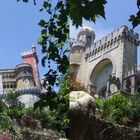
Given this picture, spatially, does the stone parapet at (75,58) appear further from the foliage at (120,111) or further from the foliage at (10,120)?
the foliage at (120,111)

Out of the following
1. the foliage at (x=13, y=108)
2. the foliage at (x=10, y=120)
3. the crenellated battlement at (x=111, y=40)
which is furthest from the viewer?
the crenellated battlement at (x=111, y=40)

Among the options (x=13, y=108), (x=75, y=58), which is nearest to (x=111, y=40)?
(x=75, y=58)

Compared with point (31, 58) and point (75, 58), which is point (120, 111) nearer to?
point (75, 58)

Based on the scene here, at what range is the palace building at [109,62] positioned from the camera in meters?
53.5

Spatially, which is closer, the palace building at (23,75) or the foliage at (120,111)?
the foliage at (120,111)

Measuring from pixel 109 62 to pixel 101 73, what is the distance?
1.96m

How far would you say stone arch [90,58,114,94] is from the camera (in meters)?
58.2

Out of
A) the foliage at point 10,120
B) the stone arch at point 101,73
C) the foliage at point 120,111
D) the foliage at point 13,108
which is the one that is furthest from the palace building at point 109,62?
the foliage at point 10,120

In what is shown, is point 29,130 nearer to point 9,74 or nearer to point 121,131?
point 121,131

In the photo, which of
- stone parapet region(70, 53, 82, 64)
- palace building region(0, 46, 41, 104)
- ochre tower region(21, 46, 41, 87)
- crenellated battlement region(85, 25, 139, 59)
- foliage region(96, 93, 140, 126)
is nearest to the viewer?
foliage region(96, 93, 140, 126)

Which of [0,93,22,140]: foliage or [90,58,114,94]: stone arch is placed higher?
[90,58,114,94]: stone arch

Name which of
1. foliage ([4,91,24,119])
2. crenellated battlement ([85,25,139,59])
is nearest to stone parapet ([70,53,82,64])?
crenellated battlement ([85,25,139,59])

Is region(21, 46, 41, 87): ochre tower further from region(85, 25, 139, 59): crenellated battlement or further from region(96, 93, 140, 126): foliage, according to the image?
region(96, 93, 140, 126): foliage

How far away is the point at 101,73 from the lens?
59.9 m
